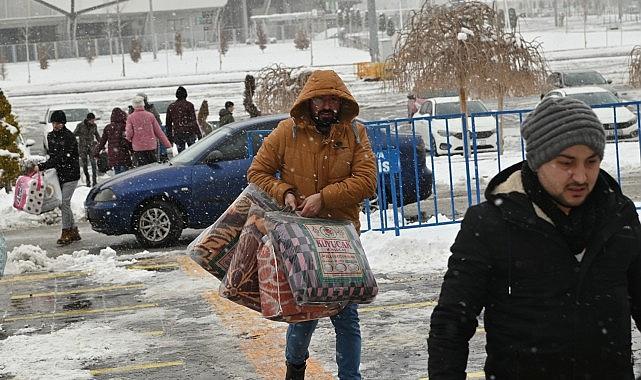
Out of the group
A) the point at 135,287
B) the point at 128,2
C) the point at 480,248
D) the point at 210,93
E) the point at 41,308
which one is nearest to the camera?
the point at 480,248

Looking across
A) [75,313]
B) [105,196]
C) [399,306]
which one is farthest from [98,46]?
[399,306]

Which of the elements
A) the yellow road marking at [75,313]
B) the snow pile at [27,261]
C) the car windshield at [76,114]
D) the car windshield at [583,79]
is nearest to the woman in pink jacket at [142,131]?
the snow pile at [27,261]

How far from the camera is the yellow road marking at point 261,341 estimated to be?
7.19 m

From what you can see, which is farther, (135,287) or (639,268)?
(135,287)

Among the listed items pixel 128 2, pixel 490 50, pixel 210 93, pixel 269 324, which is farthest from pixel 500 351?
pixel 128 2

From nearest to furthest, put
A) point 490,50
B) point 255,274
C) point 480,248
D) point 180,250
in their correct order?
point 480,248 → point 255,274 → point 180,250 → point 490,50

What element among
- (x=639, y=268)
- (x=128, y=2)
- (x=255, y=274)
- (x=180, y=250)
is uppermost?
(x=128, y=2)

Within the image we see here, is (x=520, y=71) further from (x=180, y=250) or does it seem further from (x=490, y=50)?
(x=180, y=250)

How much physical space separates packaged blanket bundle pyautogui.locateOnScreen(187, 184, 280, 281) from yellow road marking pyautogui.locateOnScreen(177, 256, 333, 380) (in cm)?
116

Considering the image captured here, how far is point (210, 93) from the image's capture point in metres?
49.5

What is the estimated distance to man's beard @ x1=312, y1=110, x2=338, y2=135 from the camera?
584cm

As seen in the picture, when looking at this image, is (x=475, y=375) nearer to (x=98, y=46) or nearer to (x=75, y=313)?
(x=75, y=313)

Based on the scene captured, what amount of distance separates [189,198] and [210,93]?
3609 cm

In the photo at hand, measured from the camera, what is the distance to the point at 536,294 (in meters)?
3.19
